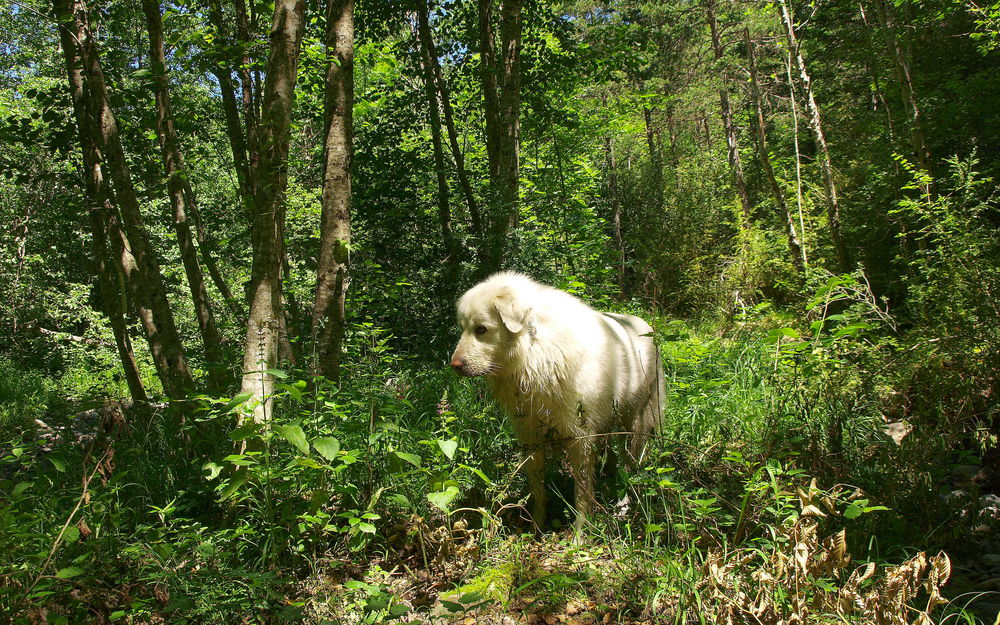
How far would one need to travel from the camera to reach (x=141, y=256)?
14.2ft

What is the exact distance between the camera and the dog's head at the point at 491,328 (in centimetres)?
346

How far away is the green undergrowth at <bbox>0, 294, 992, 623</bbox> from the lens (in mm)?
2264

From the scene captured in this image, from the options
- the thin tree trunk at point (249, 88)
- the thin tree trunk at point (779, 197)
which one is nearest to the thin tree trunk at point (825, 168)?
the thin tree trunk at point (779, 197)

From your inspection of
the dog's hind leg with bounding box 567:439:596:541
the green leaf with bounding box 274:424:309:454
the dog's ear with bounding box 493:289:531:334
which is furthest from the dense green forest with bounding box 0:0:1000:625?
the dog's ear with bounding box 493:289:531:334

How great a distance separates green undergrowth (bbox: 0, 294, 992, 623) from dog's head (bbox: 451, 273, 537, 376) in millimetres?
573

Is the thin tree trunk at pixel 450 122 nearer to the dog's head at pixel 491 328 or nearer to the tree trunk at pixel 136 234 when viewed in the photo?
the tree trunk at pixel 136 234

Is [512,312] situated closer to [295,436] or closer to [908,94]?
[295,436]

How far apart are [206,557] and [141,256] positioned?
9.18 feet

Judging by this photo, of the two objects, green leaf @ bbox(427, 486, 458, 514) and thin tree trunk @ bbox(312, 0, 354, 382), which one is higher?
thin tree trunk @ bbox(312, 0, 354, 382)

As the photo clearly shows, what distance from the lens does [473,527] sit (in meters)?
3.48

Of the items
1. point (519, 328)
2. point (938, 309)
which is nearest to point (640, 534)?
point (519, 328)

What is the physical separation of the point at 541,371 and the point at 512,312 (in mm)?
441

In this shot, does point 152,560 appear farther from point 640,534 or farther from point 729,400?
point 729,400

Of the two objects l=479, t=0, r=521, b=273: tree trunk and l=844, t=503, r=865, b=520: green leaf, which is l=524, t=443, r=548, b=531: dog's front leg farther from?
l=479, t=0, r=521, b=273: tree trunk
